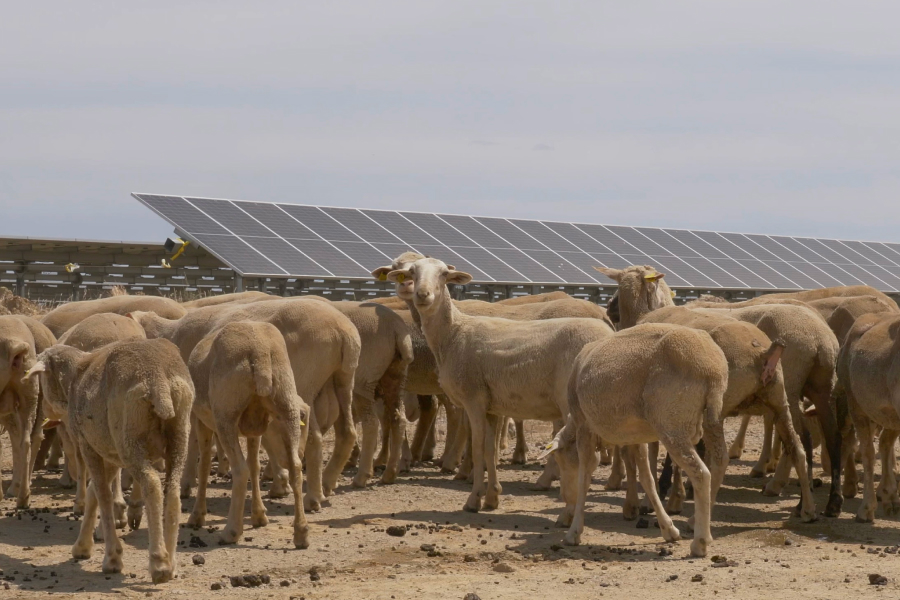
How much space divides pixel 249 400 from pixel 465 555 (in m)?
2.13

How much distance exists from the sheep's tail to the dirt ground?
48.7 inches

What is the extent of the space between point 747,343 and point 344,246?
1255 cm

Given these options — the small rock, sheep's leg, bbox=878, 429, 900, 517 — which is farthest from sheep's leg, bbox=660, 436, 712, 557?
sheep's leg, bbox=878, 429, 900, 517

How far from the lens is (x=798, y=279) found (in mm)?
27969

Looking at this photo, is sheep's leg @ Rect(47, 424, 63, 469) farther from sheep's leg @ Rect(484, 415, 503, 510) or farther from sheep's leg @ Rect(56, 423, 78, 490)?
sheep's leg @ Rect(484, 415, 503, 510)

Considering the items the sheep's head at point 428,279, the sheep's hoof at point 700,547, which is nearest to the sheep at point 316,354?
the sheep's head at point 428,279

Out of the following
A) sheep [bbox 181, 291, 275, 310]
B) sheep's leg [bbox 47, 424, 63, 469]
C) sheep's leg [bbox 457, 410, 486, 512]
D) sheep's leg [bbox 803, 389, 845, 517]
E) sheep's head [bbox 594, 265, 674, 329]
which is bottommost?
sheep's leg [bbox 47, 424, 63, 469]

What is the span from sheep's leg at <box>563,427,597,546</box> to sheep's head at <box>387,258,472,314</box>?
2244mm

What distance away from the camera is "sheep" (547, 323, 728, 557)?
28.3ft

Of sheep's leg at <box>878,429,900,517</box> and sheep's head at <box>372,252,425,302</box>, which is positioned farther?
sheep's head at <box>372,252,425,302</box>

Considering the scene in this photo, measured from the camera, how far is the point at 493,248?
24234mm

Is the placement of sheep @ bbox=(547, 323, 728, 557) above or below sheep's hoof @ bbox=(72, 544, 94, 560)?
above

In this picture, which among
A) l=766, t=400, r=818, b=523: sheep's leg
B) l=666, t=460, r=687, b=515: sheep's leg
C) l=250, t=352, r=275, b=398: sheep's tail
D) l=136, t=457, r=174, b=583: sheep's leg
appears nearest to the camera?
l=136, t=457, r=174, b=583: sheep's leg

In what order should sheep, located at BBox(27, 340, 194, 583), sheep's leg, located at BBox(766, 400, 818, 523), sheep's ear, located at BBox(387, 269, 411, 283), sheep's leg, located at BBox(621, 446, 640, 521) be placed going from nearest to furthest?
sheep, located at BBox(27, 340, 194, 583), sheep's leg, located at BBox(766, 400, 818, 523), sheep's leg, located at BBox(621, 446, 640, 521), sheep's ear, located at BBox(387, 269, 411, 283)
